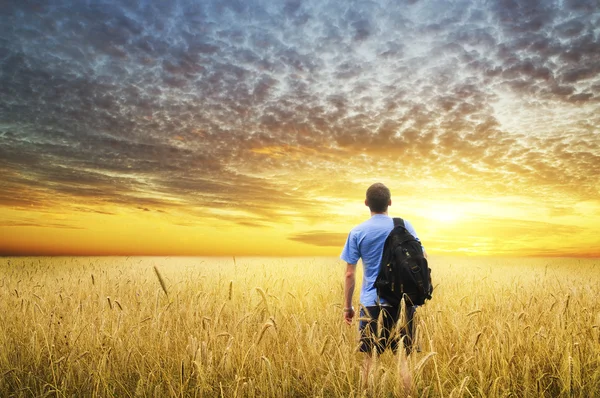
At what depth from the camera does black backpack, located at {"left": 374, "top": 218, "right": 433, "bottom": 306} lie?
386cm

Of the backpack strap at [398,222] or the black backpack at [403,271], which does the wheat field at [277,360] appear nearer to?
the black backpack at [403,271]

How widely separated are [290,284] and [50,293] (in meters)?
4.88

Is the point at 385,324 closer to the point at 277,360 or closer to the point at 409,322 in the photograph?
the point at 409,322

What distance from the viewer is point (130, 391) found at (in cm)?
391

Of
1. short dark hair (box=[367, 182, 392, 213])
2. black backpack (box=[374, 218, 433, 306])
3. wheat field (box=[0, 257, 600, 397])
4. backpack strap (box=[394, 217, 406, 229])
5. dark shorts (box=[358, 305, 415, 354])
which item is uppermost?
short dark hair (box=[367, 182, 392, 213])

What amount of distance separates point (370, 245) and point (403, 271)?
1.66ft

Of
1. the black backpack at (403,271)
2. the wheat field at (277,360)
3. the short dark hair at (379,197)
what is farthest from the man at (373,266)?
the wheat field at (277,360)

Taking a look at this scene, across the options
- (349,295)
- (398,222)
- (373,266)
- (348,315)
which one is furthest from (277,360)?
(398,222)

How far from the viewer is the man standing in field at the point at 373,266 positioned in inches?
165

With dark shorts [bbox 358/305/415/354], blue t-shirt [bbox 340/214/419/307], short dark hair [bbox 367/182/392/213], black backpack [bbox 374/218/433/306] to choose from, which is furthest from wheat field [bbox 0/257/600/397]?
short dark hair [bbox 367/182/392/213]

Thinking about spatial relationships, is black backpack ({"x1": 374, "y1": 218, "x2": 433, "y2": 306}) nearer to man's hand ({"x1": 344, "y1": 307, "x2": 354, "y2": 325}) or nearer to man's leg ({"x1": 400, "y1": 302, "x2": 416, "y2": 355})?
man's leg ({"x1": 400, "y1": 302, "x2": 416, "y2": 355})

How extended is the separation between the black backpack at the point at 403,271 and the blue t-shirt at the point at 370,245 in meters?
0.13

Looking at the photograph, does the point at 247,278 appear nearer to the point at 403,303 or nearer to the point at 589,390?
the point at 403,303

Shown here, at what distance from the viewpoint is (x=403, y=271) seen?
3.87m
